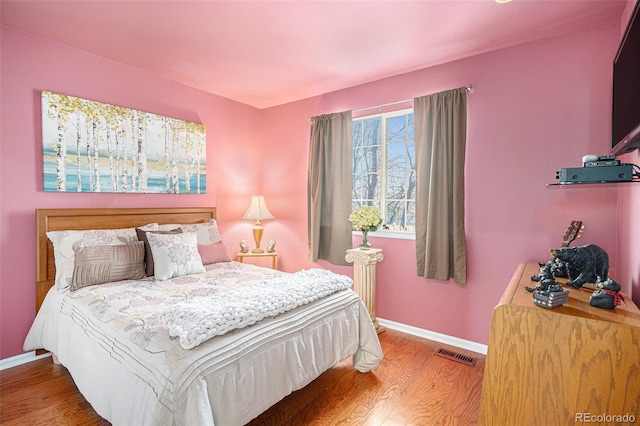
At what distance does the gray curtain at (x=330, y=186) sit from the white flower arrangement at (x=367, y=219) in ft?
1.17

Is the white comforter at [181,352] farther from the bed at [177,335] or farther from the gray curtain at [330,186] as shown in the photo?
the gray curtain at [330,186]

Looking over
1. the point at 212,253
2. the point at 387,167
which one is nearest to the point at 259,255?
the point at 212,253

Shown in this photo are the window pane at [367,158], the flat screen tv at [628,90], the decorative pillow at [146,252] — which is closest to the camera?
the flat screen tv at [628,90]

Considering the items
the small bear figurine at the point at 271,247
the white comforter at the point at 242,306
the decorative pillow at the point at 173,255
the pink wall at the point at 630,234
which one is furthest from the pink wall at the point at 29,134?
the pink wall at the point at 630,234

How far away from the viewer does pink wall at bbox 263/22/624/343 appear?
2.35 m

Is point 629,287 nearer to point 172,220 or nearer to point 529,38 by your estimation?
point 529,38

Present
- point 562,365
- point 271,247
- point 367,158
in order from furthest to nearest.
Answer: point 271,247, point 367,158, point 562,365

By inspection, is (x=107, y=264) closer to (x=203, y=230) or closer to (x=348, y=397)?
(x=203, y=230)

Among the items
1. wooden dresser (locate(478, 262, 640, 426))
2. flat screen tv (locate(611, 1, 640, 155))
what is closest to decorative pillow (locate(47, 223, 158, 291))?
wooden dresser (locate(478, 262, 640, 426))

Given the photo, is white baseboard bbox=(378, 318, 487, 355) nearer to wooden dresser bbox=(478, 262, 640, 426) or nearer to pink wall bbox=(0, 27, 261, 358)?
wooden dresser bbox=(478, 262, 640, 426)

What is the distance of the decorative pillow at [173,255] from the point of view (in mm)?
2660

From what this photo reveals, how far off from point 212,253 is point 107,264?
37.2 inches

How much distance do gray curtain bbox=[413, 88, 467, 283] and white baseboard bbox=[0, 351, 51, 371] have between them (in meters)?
3.42

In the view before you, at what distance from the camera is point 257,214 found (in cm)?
404
